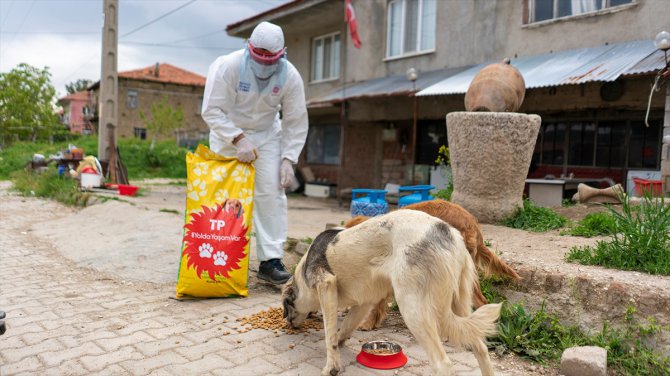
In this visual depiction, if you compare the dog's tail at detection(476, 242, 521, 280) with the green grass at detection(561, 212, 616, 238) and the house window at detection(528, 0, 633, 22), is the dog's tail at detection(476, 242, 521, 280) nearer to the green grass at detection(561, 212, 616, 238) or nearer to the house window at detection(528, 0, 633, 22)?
the green grass at detection(561, 212, 616, 238)

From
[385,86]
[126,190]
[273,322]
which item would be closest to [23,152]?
[126,190]

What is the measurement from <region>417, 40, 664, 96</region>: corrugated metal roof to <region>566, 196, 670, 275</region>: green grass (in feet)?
13.2

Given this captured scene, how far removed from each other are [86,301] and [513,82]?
16.4ft

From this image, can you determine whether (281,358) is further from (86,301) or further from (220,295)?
(86,301)

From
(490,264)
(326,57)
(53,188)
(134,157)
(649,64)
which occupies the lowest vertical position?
(53,188)

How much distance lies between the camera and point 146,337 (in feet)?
11.0

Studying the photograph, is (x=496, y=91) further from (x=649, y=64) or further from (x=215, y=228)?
(x=215, y=228)

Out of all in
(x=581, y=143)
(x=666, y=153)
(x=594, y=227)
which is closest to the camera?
(x=594, y=227)

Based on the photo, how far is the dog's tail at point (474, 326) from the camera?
259cm

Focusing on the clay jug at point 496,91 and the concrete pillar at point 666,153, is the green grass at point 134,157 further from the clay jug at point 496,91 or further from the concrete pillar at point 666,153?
the concrete pillar at point 666,153

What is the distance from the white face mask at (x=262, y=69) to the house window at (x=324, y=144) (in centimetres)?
1137

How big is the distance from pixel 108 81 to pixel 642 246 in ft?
44.6

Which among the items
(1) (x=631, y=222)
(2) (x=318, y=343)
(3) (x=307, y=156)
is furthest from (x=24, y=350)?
(3) (x=307, y=156)

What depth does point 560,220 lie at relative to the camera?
5484 millimetres
